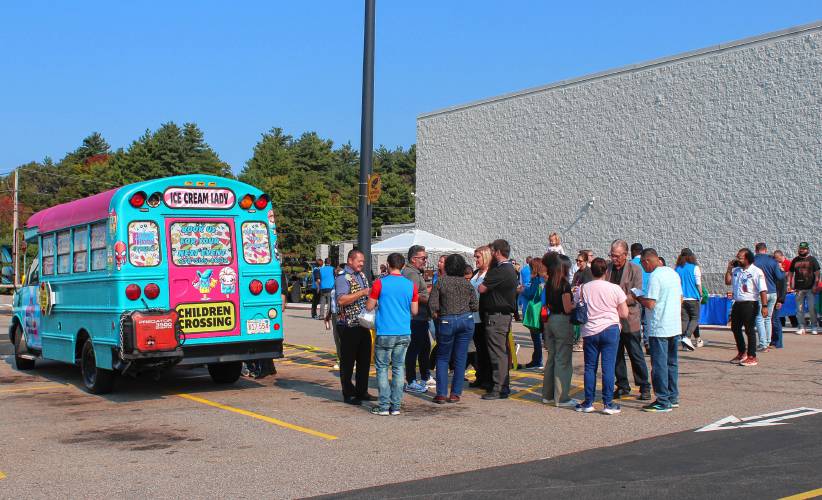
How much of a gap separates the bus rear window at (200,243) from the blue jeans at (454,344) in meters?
3.05

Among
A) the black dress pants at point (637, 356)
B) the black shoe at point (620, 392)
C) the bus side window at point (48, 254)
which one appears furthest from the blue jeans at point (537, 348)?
the bus side window at point (48, 254)

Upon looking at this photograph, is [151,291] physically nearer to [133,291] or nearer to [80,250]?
[133,291]

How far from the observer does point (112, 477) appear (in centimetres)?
710

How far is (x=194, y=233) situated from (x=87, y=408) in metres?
2.45

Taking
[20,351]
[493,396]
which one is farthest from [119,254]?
[20,351]

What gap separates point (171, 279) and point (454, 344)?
140 inches

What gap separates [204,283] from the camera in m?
11.4

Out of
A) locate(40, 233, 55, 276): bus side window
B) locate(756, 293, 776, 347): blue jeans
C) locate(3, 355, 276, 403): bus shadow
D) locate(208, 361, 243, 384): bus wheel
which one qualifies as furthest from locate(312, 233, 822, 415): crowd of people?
locate(756, 293, 776, 347): blue jeans

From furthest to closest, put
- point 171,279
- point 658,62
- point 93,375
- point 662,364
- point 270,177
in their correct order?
point 270,177 < point 658,62 < point 93,375 < point 171,279 < point 662,364

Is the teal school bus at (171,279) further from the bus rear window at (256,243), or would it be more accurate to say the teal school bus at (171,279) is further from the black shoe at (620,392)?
the black shoe at (620,392)

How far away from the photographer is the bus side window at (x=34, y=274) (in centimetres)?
1391

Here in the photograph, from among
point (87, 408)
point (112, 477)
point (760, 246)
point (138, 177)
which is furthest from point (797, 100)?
point (138, 177)

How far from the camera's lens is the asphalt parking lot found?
685 centimetres

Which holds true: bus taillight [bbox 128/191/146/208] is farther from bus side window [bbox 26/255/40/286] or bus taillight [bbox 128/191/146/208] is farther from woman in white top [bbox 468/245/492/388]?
woman in white top [bbox 468/245/492/388]
